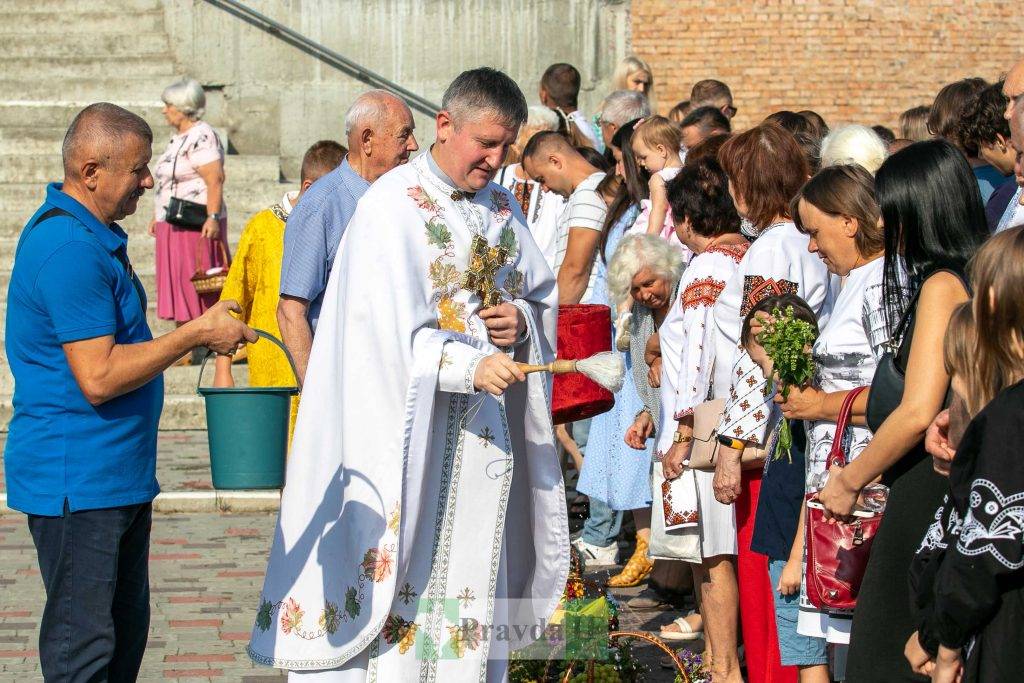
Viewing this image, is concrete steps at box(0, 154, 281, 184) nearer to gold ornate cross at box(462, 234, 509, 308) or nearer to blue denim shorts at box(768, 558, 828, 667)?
gold ornate cross at box(462, 234, 509, 308)

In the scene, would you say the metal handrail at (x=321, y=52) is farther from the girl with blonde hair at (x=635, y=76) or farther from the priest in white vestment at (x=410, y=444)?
the priest in white vestment at (x=410, y=444)

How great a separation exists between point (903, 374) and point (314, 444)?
6.02 ft

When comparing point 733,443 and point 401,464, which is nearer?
point 401,464

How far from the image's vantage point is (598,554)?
28.2ft

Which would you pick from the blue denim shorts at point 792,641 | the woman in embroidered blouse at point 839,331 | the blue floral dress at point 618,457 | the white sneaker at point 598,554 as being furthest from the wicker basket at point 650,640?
the white sneaker at point 598,554

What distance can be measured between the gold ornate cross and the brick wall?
12838 mm

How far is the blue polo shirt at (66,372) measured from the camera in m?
4.43

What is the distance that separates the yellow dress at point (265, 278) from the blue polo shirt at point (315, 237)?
1.80 meters

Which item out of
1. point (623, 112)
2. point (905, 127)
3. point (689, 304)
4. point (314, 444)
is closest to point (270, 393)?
point (314, 444)

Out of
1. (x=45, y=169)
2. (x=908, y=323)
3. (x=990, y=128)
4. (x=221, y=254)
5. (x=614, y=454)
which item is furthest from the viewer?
(x=45, y=169)

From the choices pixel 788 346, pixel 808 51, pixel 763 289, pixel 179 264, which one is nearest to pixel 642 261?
pixel 763 289

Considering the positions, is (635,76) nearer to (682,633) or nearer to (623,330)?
(623,330)

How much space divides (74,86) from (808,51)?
830 centimetres

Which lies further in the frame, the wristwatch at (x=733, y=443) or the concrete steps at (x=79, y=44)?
the concrete steps at (x=79, y=44)
